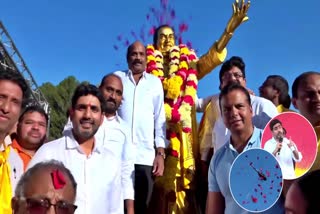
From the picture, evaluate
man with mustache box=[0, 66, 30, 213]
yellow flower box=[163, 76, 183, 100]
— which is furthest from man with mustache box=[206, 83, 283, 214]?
yellow flower box=[163, 76, 183, 100]

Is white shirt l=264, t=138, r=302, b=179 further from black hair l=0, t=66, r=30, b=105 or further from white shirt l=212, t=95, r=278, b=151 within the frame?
black hair l=0, t=66, r=30, b=105

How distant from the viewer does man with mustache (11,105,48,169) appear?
4172mm

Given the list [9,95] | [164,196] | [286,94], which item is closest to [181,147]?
[164,196]

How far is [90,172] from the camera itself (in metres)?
3.58

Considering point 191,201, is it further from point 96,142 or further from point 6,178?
point 6,178

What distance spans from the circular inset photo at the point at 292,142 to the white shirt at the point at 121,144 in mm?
1431

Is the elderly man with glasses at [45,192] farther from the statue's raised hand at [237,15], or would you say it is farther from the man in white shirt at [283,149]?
the statue's raised hand at [237,15]

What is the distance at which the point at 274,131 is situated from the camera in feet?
10.6

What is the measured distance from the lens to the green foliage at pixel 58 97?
103 feet

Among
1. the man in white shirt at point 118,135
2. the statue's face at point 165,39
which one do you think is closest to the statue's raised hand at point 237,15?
the statue's face at point 165,39

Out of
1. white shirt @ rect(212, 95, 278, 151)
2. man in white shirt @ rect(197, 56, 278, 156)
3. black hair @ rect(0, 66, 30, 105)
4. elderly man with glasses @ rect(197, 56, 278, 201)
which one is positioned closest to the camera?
black hair @ rect(0, 66, 30, 105)

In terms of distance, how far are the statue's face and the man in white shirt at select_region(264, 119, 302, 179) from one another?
9.92ft

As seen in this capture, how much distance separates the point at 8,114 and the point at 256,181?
1.56 metres

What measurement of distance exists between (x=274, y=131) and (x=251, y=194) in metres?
0.44
